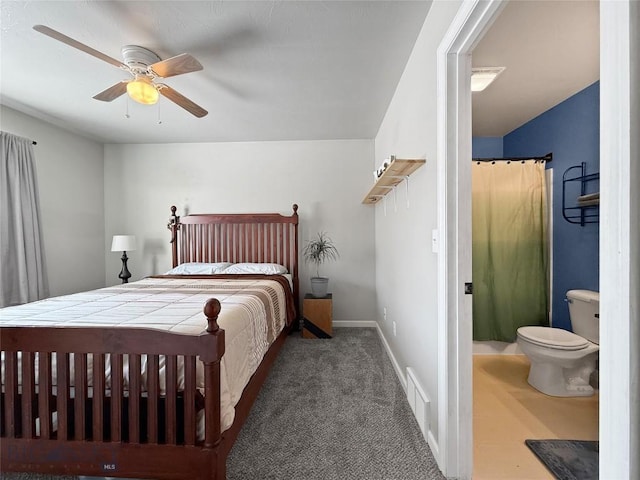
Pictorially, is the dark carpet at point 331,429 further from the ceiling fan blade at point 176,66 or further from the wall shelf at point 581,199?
the ceiling fan blade at point 176,66

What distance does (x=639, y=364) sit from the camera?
0.54 m

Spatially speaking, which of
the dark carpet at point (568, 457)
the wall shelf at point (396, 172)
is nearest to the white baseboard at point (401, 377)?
the dark carpet at point (568, 457)

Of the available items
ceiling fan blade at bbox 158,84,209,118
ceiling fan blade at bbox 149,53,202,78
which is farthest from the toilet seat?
ceiling fan blade at bbox 158,84,209,118

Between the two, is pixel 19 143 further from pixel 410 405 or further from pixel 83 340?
pixel 410 405

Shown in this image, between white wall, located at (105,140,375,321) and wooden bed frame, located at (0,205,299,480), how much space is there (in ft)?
8.45

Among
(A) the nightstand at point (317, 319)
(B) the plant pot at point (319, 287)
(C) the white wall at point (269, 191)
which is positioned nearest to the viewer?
(A) the nightstand at point (317, 319)

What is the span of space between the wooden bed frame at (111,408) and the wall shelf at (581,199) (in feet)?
9.14

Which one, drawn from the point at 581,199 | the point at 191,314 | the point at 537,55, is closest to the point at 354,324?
the point at 191,314

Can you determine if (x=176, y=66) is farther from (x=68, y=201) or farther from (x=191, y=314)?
(x=68, y=201)

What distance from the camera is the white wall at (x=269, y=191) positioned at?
377 centimetres

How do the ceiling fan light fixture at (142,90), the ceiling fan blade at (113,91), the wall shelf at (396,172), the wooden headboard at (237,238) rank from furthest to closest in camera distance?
the wooden headboard at (237,238) → the ceiling fan blade at (113,91) → the ceiling fan light fixture at (142,90) → the wall shelf at (396,172)

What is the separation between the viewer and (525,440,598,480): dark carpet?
1.39m

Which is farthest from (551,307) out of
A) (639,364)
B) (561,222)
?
(639,364)

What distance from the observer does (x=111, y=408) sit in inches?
48.5
